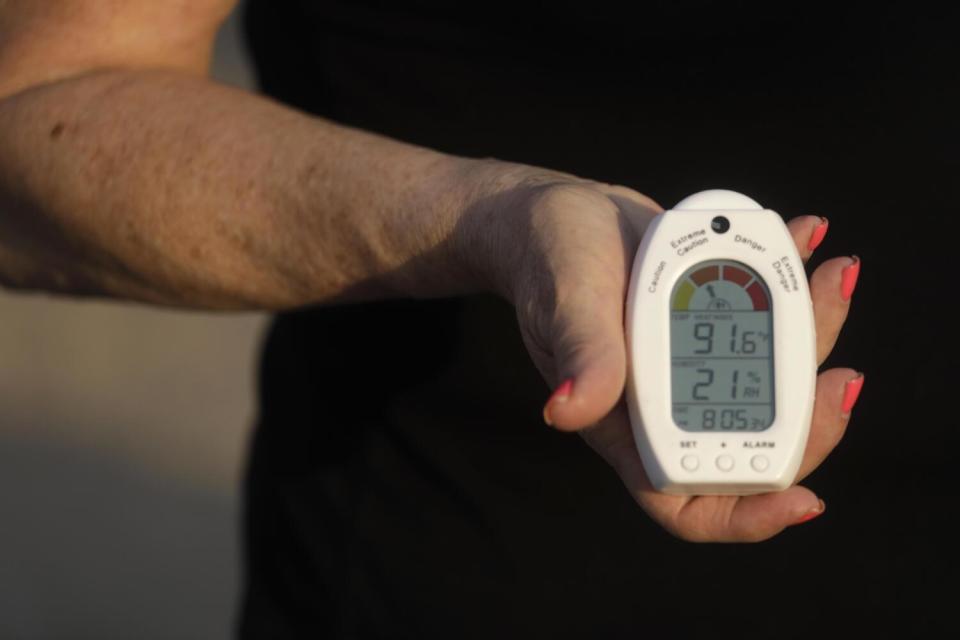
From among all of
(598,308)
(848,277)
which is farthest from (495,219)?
(848,277)

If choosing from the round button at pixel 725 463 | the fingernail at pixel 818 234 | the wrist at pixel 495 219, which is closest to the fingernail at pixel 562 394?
the wrist at pixel 495 219

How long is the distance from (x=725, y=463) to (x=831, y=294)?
0.29 metres

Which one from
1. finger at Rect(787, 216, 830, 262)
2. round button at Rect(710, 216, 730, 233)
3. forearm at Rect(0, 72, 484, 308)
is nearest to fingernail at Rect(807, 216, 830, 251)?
finger at Rect(787, 216, 830, 262)

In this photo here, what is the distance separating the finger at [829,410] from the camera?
1828 millimetres

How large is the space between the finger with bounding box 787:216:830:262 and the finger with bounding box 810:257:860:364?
0.19ft

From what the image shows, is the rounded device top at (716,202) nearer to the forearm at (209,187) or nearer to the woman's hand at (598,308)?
the woman's hand at (598,308)

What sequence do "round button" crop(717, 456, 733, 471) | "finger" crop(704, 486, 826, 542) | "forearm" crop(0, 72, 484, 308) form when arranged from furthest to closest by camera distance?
"forearm" crop(0, 72, 484, 308) → "round button" crop(717, 456, 733, 471) → "finger" crop(704, 486, 826, 542)

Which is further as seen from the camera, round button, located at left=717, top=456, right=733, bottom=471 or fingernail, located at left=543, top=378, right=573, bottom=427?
round button, located at left=717, top=456, right=733, bottom=471

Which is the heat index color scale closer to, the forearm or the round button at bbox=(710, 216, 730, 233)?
the round button at bbox=(710, 216, 730, 233)

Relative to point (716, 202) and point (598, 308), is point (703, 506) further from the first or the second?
point (716, 202)

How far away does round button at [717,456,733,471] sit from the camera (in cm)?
182

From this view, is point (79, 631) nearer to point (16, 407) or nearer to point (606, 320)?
point (16, 407)

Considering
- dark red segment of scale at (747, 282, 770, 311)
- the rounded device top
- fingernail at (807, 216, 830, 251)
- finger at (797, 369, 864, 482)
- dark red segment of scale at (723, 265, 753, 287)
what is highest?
the rounded device top

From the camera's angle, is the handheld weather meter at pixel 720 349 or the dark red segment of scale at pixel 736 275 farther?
the dark red segment of scale at pixel 736 275
